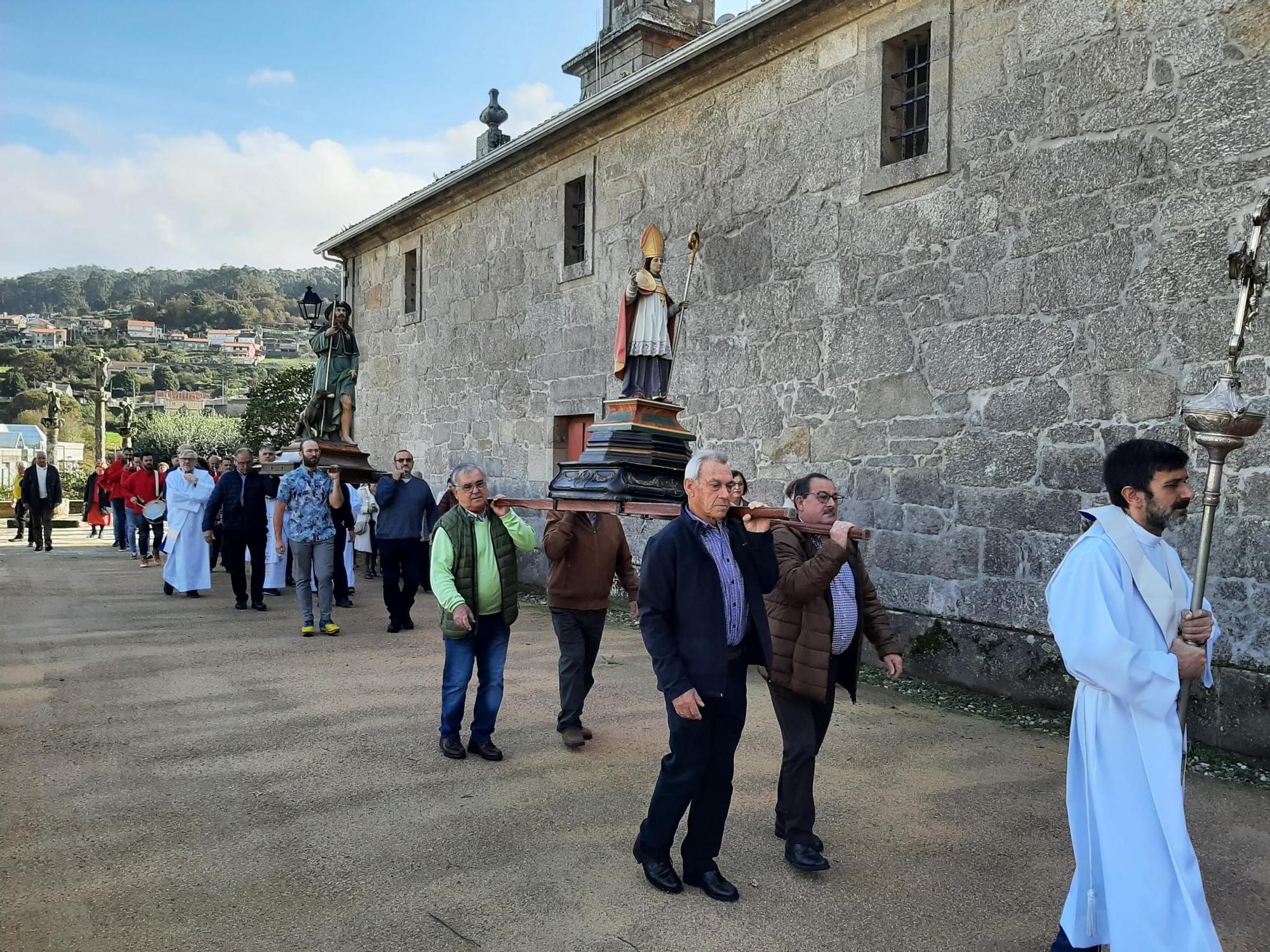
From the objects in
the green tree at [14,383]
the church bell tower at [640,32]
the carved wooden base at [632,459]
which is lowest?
the carved wooden base at [632,459]

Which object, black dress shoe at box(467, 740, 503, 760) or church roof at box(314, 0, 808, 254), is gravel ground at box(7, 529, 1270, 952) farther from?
church roof at box(314, 0, 808, 254)

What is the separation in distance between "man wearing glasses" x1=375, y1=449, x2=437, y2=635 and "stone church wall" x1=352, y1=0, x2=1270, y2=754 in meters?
3.02

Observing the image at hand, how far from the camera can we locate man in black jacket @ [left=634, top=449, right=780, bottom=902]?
371 cm

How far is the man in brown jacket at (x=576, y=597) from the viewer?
5945 mm

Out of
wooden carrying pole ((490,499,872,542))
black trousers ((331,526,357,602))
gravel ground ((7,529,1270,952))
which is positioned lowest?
gravel ground ((7,529,1270,952))

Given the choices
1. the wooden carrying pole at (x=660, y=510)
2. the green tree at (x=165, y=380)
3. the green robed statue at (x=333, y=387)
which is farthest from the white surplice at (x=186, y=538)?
the green tree at (x=165, y=380)

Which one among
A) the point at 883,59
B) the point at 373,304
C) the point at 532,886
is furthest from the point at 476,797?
the point at 373,304

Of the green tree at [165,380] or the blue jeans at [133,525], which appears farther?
the green tree at [165,380]

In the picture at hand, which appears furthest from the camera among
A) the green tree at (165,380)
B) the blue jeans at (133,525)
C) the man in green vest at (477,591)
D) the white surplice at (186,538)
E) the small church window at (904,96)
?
the green tree at (165,380)

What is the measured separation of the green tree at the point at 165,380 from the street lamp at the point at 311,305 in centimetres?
Result: 9964

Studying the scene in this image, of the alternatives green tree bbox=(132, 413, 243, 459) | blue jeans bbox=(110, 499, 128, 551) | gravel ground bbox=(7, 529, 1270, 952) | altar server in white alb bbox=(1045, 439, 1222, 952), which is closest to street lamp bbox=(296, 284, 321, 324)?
gravel ground bbox=(7, 529, 1270, 952)

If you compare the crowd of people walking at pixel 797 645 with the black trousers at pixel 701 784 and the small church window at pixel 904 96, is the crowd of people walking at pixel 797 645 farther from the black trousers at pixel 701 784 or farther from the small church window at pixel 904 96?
the small church window at pixel 904 96

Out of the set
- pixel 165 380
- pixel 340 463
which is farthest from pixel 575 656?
pixel 165 380

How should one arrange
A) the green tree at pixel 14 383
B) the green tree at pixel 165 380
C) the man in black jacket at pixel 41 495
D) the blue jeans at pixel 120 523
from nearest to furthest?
1. the man in black jacket at pixel 41 495
2. the blue jeans at pixel 120 523
3. the green tree at pixel 14 383
4. the green tree at pixel 165 380
